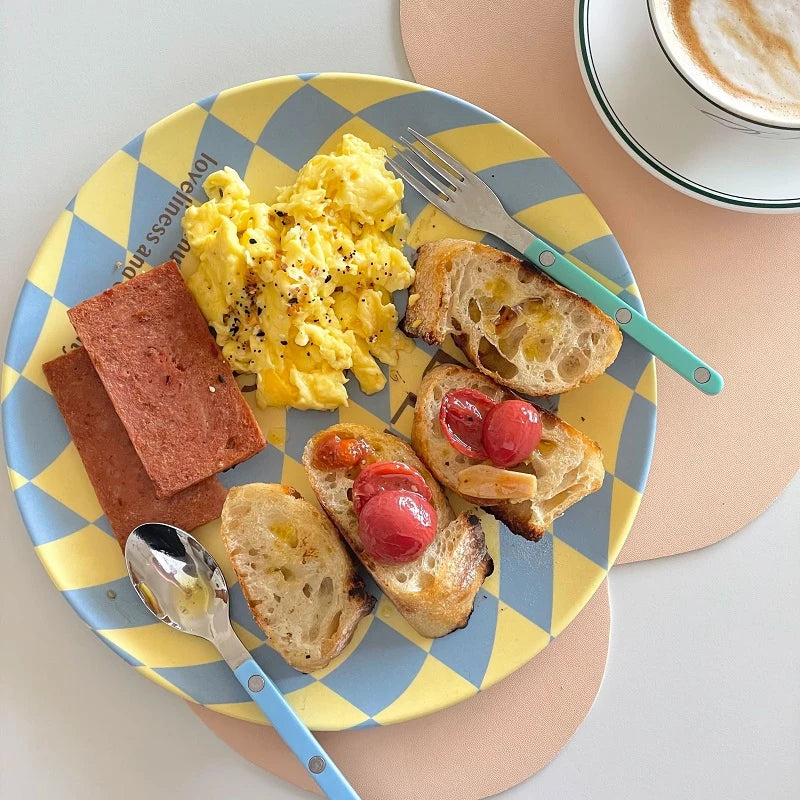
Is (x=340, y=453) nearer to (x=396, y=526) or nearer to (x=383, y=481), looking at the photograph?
(x=383, y=481)

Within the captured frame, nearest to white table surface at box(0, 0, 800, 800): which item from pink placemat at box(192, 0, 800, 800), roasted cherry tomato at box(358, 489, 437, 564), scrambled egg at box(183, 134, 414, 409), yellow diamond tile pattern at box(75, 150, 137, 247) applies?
pink placemat at box(192, 0, 800, 800)

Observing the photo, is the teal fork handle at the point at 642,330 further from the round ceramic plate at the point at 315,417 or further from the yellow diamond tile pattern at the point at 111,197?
the yellow diamond tile pattern at the point at 111,197

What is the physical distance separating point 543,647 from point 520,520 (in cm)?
35

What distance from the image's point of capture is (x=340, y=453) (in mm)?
1857

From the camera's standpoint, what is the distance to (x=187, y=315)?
75.9 inches

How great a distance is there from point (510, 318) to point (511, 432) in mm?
337

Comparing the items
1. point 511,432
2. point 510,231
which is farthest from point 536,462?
point 510,231

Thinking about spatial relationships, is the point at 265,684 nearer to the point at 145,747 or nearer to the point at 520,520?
the point at 145,747

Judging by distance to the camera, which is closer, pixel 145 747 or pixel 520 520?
pixel 520 520

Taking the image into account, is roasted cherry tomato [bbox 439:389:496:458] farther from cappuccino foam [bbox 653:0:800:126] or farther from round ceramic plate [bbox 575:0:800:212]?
cappuccino foam [bbox 653:0:800:126]

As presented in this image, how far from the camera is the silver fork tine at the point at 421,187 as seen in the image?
1990mm

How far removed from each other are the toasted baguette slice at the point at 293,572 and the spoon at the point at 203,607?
0.29ft

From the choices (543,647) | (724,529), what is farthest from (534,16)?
(543,647)

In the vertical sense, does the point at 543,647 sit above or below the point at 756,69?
below
